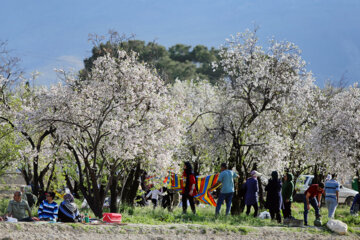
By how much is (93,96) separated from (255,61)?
7.55 meters

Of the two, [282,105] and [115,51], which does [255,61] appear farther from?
[115,51]

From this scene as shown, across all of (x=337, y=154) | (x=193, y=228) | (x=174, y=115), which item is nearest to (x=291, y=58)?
(x=337, y=154)

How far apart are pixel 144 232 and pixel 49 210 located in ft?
8.35

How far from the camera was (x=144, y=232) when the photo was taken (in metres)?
12.3

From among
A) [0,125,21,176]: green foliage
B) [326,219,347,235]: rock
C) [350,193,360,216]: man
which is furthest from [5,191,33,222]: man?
[350,193,360,216]: man

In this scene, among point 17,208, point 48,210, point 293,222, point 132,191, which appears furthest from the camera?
point 132,191

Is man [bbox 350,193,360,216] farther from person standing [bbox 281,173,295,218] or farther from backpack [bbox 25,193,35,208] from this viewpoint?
backpack [bbox 25,193,35,208]

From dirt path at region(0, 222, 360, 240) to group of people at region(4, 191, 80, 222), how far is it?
0.72 meters

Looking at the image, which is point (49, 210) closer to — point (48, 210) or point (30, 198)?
point (48, 210)

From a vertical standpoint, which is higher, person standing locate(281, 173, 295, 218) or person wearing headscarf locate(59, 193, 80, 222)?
person standing locate(281, 173, 295, 218)

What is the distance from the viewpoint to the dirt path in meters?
10.8

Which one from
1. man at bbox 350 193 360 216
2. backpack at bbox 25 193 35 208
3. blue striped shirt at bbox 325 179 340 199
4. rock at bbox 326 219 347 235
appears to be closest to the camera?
rock at bbox 326 219 347 235

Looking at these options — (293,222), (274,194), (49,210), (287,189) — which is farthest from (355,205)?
(49,210)

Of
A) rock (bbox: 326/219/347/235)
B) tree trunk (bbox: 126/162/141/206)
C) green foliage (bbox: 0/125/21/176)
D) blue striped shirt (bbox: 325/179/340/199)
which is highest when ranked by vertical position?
green foliage (bbox: 0/125/21/176)
